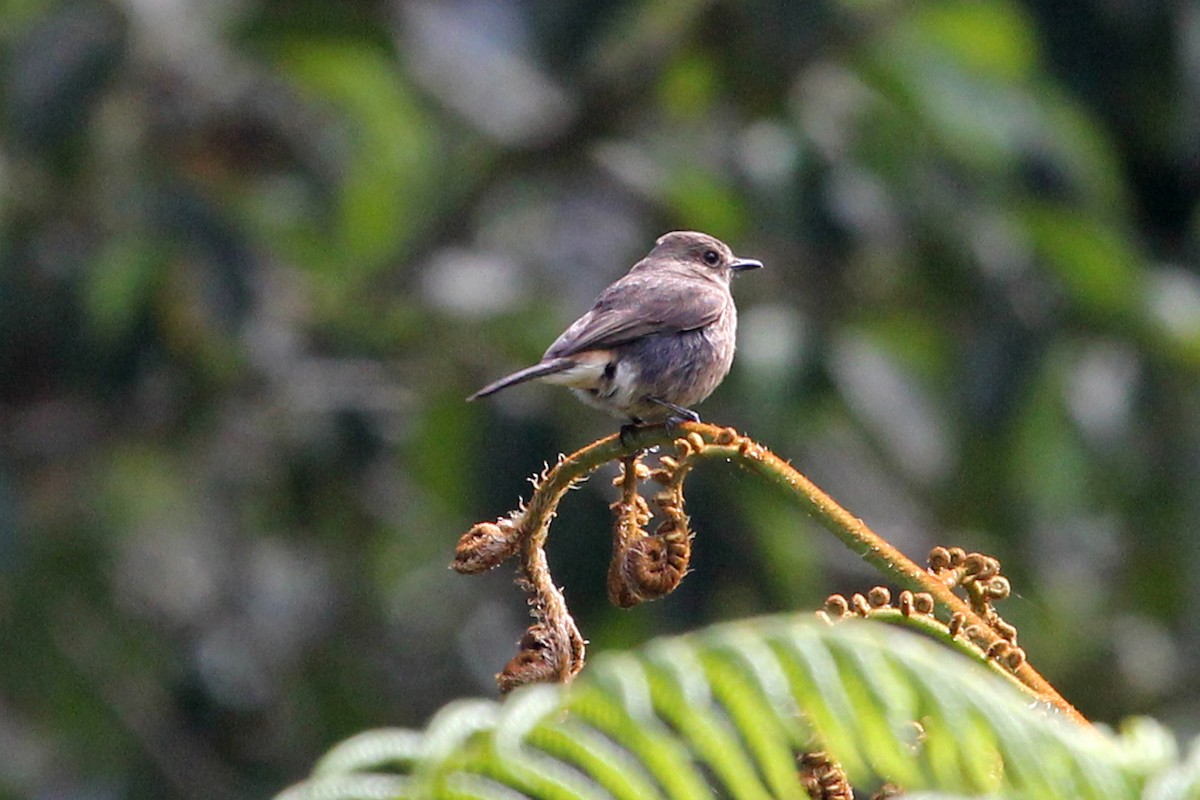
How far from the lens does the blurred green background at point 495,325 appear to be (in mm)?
7207

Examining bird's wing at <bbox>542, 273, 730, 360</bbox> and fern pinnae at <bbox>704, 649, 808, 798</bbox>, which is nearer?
fern pinnae at <bbox>704, 649, 808, 798</bbox>

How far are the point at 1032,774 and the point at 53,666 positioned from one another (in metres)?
7.39

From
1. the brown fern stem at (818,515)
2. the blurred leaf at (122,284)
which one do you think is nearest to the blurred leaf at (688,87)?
the blurred leaf at (122,284)

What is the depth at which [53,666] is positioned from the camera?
342 inches

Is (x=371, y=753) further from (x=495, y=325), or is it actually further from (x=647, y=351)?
(x=495, y=325)

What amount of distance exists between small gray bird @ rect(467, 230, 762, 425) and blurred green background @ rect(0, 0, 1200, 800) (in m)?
1.10

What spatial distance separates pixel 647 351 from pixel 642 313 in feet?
0.76

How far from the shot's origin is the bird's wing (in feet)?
16.6

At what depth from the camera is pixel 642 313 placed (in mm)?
5340

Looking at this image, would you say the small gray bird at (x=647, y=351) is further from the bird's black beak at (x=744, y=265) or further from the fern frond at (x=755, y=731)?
the fern frond at (x=755, y=731)

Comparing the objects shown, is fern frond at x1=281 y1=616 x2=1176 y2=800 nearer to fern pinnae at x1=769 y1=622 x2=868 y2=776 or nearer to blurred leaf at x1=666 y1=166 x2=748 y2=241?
fern pinnae at x1=769 y1=622 x2=868 y2=776

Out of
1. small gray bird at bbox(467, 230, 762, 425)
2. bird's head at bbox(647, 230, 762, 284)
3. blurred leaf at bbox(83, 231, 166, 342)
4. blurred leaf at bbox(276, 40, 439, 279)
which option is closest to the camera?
small gray bird at bbox(467, 230, 762, 425)

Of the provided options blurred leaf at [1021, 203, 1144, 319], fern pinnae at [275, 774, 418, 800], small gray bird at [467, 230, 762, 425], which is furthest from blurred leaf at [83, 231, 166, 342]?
fern pinnae at [275, 774, 418, 800]

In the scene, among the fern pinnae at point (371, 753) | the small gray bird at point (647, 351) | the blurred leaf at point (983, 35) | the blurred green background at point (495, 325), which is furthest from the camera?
the blurred leaf at point (983, 35)
